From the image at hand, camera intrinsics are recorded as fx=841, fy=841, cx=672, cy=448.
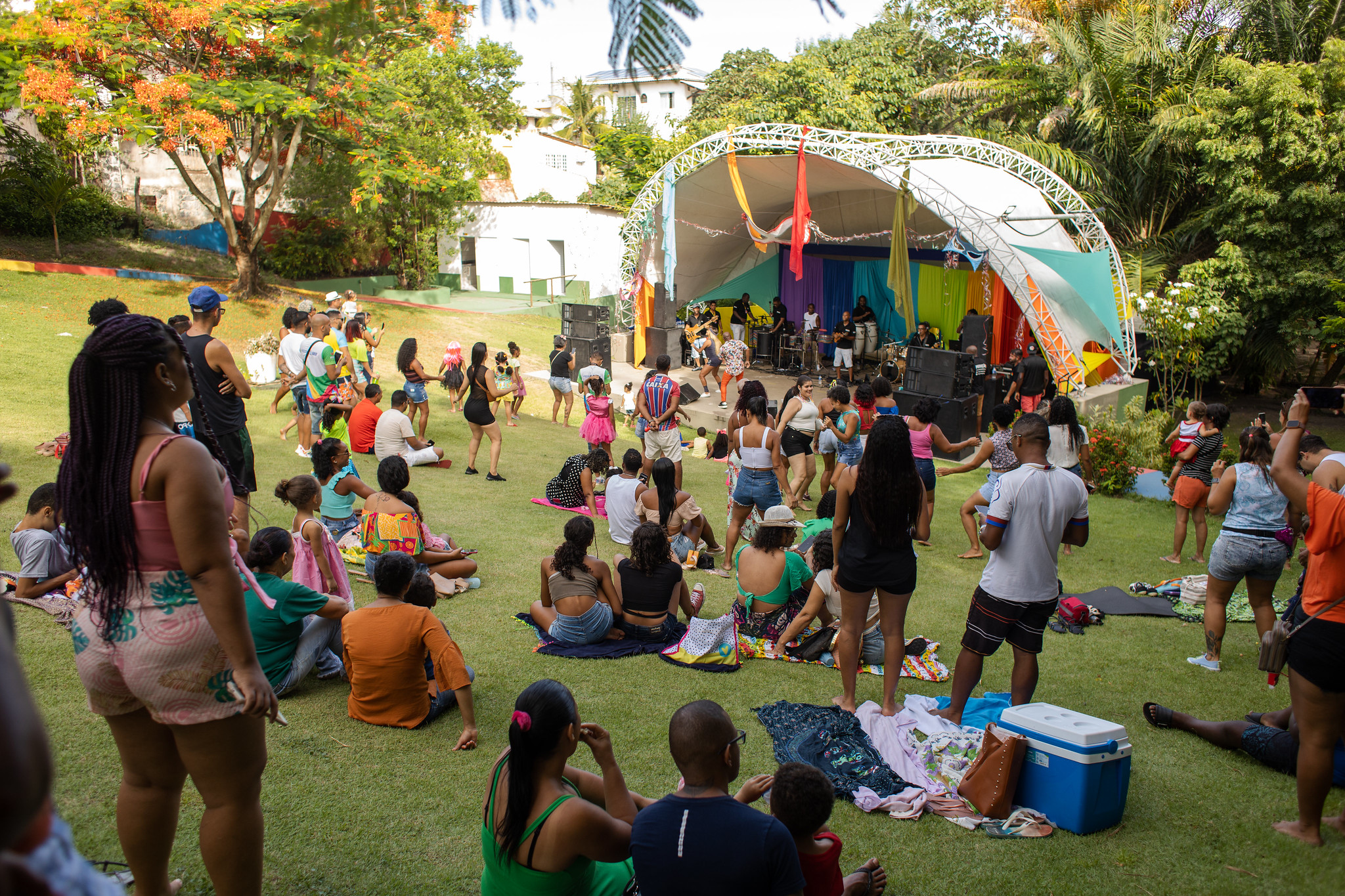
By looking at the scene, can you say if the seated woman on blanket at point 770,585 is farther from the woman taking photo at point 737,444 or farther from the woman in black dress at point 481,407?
the woman in black dress at point 481,407

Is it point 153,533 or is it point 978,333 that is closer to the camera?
point 153,533

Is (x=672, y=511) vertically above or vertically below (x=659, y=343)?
below

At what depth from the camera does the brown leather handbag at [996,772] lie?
347 centimetres

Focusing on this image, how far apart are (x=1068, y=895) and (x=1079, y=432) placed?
14.9 feet

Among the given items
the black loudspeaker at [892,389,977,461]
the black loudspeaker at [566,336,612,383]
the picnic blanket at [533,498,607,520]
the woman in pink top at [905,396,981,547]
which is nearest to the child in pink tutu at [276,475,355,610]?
the picnic blanket at [533,498,607,520]

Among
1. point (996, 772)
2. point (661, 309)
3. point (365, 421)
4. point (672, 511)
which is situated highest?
point (661, 309)

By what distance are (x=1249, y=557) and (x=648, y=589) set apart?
3558 millimetres

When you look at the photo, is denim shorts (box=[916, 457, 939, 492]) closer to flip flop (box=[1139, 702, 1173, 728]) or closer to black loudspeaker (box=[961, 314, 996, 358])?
flip flop (box=[1139, 702, 1173, 728])

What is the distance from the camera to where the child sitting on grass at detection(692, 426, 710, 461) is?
12.3 metres

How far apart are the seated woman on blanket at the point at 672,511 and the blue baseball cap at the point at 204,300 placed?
3.42 m

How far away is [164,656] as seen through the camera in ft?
6.58

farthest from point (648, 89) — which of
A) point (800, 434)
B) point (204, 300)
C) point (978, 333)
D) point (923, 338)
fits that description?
point (923, 338)

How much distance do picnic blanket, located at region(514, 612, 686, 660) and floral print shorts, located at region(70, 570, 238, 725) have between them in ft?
9.96

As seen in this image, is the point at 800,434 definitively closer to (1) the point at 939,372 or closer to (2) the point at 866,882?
(1) the point at 939,372
